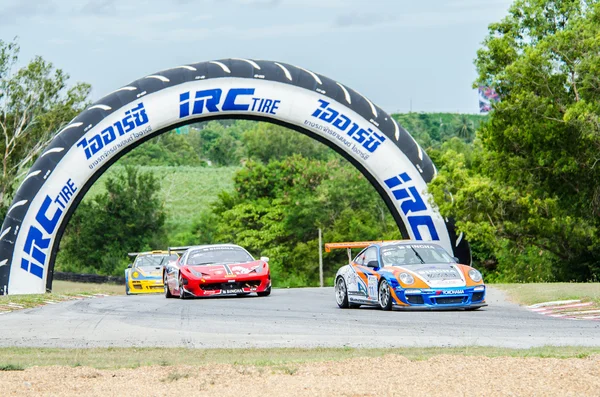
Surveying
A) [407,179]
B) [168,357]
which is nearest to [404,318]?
[168,357]

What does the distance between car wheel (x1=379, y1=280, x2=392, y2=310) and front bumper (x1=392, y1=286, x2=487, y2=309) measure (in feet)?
0.79

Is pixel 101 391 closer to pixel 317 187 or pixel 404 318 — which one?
pixel 404 318

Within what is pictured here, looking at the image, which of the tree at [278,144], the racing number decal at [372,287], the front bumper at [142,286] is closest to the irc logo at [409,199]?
the front bumper at [142,286]

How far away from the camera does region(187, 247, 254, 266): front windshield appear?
22484 millimetres

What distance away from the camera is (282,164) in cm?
7538

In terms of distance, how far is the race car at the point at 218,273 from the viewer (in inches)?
856

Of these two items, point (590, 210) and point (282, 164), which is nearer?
point (590, 210)

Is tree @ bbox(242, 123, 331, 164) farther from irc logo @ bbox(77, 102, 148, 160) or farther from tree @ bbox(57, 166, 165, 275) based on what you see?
irc logo @ bbox(77, 102, 148, 160)

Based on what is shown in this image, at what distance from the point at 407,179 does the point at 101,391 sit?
21.6m

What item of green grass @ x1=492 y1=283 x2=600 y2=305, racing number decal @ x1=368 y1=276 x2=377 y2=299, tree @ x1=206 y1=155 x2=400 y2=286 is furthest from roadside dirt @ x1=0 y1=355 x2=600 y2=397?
tree @ x1=206 y1=155 x2=400 y2=286

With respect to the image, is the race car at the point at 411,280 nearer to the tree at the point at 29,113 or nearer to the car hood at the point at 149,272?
the car hood at the point at 149,272

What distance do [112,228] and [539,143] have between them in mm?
48563

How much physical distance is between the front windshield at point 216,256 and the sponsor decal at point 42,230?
7557 mm

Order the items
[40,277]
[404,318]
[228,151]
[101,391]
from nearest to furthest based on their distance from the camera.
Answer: [101,391]
[404,318]
[40,277]
[228,151]
